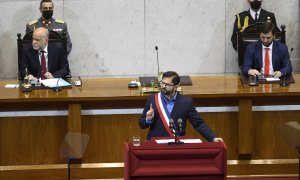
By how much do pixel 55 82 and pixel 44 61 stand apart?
1.92 ft

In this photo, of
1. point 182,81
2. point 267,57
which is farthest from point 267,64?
point 182,81

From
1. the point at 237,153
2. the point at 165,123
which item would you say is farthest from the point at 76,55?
the point at 165,123

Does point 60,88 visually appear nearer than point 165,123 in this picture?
No

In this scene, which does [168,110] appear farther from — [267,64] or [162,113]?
[267,64]

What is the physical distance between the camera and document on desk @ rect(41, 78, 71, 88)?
738cm

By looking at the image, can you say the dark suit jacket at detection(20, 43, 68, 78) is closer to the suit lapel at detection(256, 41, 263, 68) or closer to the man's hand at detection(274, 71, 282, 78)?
the suit lapel at detection(256, 41, 263, 68)

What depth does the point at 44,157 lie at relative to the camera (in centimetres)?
710

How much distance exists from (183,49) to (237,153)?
3910mm

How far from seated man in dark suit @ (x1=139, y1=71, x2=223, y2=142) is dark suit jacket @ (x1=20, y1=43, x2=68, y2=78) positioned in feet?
6.64

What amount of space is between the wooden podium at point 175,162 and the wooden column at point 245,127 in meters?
2.14

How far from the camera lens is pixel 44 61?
800cm

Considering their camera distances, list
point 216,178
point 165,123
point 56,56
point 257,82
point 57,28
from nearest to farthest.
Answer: point 216,178, point 165,123, point 257,82, point 56,56, point 57,28

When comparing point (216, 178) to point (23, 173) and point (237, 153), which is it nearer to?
point (237, 153)

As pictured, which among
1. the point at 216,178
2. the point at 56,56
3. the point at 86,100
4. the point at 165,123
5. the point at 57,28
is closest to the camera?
the point at 216,178
